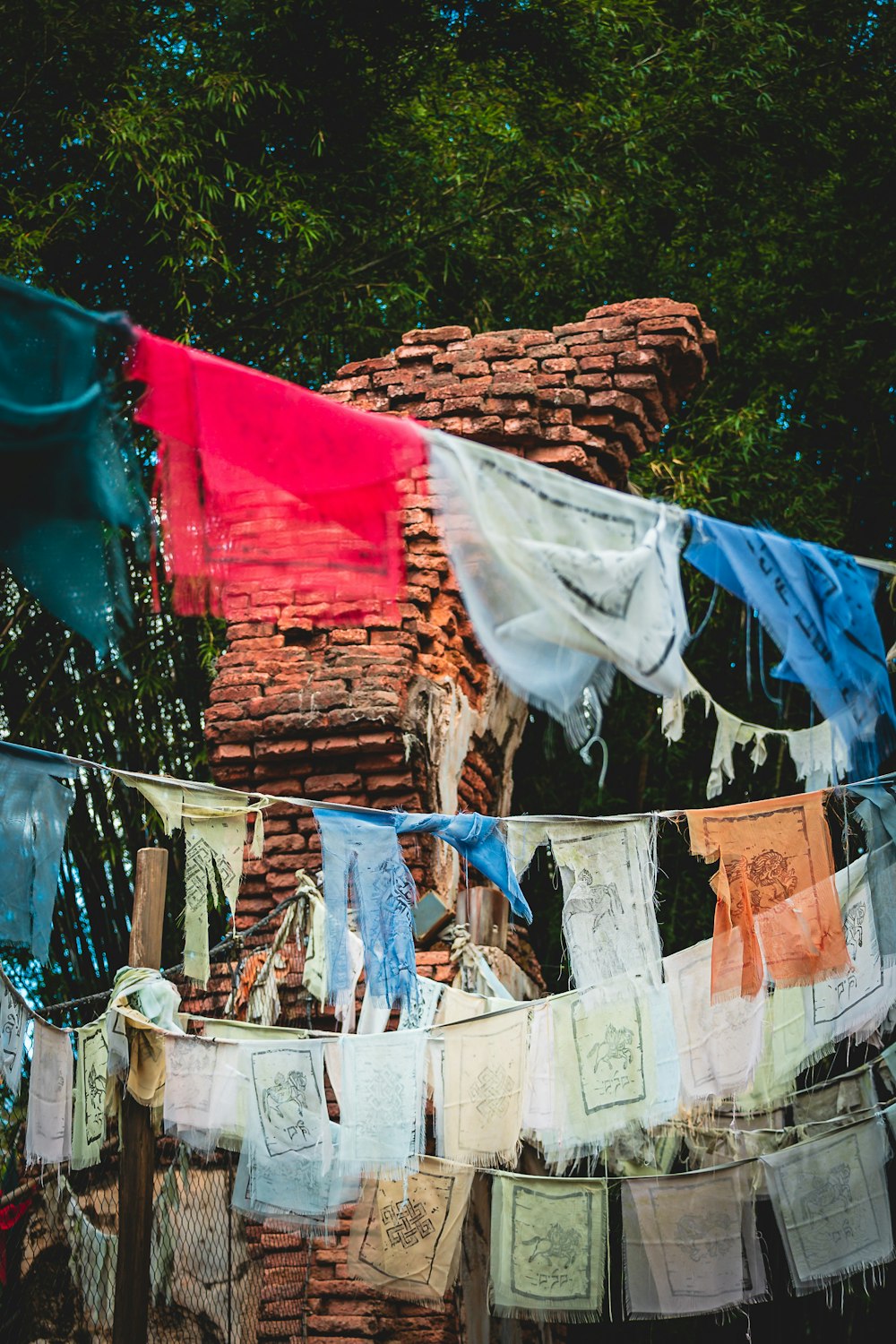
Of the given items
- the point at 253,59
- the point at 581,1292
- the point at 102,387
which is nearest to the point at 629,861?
the point at 581,1292

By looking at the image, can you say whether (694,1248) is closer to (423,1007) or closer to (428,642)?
(423,1007)

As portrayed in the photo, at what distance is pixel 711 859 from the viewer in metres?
4.37

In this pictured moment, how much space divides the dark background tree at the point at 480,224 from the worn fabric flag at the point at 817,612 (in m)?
4.68

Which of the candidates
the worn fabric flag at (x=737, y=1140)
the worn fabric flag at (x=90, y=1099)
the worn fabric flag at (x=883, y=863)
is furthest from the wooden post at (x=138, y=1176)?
the worn fabric flag at (x=883, y=863)

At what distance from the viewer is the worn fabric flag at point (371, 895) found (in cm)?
457

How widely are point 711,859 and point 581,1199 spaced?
4.19ft

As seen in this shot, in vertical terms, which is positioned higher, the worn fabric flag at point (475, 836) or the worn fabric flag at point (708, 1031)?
the worn fabric flag at point (475, 836)

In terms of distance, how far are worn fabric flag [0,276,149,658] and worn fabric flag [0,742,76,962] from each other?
1223mm

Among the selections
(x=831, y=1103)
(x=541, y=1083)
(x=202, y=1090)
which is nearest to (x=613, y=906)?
(x=541, y=1083)

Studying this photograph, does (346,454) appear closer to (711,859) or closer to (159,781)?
(159,781)

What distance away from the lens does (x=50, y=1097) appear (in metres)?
4.74

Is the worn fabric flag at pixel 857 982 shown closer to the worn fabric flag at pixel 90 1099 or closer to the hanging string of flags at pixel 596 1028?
the hanging string of flags at pixel 596 1028

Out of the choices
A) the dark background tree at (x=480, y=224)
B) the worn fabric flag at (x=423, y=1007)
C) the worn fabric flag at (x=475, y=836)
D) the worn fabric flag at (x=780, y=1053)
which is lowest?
the worn fabric flag at (x=780, y=1053)

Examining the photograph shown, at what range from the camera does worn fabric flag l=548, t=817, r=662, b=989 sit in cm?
446
